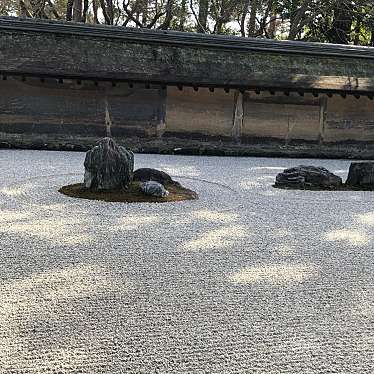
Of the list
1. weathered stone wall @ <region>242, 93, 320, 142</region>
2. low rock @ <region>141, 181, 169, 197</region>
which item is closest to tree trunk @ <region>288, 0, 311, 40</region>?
weathered stone wall @ <region>242, 93, 320, 142</region>

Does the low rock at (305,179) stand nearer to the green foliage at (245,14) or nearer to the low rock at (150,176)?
the low rock at (150,176)

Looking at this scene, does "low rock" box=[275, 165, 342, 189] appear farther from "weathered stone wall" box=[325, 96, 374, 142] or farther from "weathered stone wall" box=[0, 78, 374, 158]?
"weathered stone wall" box=[325, 96, 374, 142]

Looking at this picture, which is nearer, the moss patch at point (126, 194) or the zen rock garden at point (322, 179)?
the moss patch at point (126, 194)

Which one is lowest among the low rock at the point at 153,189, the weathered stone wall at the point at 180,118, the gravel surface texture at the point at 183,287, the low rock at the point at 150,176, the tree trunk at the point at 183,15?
the gravel surface texture at the point at 183,287

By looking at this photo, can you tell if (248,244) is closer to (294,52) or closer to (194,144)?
(194,144)

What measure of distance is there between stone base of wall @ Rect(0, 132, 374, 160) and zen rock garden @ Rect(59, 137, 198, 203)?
3.96m

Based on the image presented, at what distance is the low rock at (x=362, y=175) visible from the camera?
624 cm

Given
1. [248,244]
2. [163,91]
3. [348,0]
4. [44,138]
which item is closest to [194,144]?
[163,91]

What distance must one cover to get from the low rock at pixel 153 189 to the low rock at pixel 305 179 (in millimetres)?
1810

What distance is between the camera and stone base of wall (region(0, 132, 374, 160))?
8.82 metres

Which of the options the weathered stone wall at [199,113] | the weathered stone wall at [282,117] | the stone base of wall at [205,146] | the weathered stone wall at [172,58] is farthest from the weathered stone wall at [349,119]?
the weathered stone wall at [199,113]

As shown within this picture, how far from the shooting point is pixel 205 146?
9.41 metres

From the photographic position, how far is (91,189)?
5027 millimetres

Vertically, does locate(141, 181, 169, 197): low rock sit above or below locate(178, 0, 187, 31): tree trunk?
below
